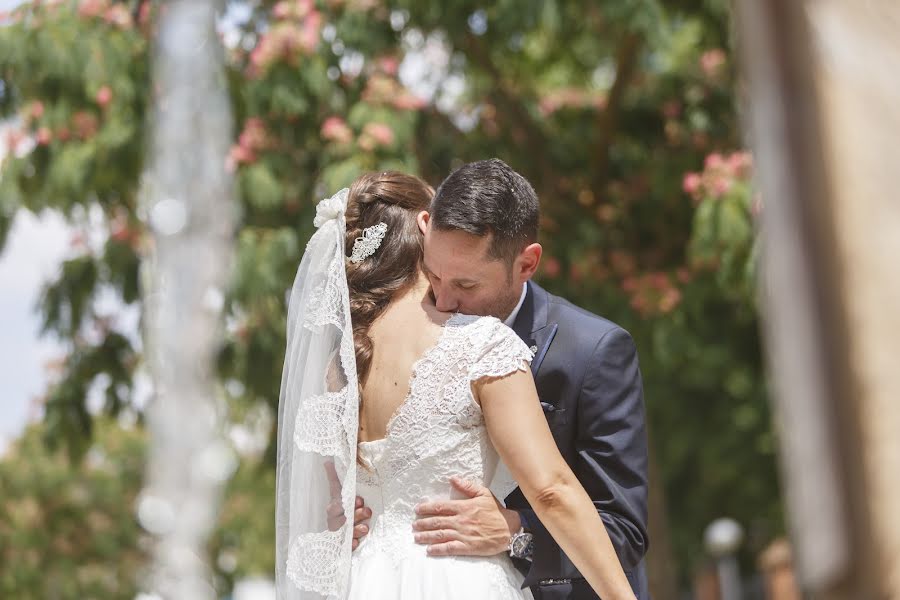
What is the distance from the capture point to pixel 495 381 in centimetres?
283

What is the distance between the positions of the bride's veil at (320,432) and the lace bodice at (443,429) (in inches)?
3.9

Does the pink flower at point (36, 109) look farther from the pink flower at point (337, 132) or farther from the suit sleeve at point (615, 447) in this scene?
the suit sleeve at point (615, 447)

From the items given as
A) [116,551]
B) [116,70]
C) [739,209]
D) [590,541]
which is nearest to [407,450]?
[590,541]

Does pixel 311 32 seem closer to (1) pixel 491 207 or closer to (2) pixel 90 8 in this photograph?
(2) pixel 90 8

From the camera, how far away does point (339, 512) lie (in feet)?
10.4

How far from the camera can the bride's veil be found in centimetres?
304

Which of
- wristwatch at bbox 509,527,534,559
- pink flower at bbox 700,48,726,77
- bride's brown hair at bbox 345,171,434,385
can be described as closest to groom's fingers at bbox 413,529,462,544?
wristwatch at bbox 509,527,534,559

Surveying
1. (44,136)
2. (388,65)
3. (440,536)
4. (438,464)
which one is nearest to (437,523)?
(440,536)

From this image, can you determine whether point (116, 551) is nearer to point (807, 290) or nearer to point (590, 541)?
point (590, 541)

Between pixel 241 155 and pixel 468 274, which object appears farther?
pixel 241 155

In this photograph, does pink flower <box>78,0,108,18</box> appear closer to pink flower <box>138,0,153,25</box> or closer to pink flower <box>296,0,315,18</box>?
pink flower <box>138,0,153,25</box>

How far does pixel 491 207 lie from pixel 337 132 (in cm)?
517

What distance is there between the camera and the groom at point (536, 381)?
9.54 ft

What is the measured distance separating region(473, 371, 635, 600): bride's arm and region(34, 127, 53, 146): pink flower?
6.17 m
